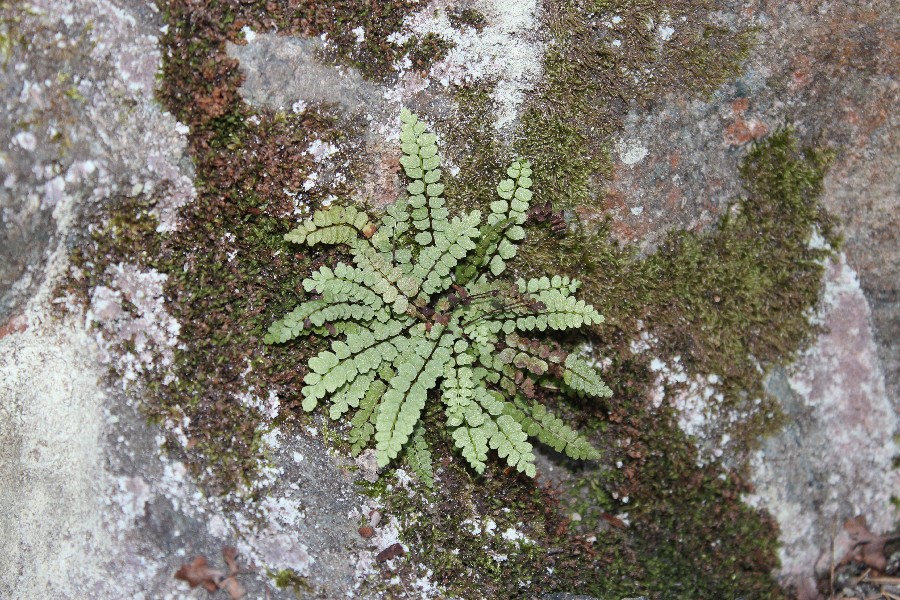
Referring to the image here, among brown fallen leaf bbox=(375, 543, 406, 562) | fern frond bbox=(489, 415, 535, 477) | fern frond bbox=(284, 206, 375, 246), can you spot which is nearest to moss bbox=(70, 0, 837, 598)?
brown fallen leaf bbox=(375, 543, 406, 562)

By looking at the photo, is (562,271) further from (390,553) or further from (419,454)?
(390,553)

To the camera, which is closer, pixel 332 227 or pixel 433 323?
pixel 332 227

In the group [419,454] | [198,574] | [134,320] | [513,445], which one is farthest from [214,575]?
[513,445]

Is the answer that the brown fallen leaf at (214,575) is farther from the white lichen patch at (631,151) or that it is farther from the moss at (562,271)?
the white lichen patch at (631,151)

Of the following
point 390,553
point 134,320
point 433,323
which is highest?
point 433,323

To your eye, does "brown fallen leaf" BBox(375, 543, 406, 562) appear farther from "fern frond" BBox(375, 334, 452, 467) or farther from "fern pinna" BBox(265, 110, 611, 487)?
"fern frond" BBox(375, 334, 452, 467)
